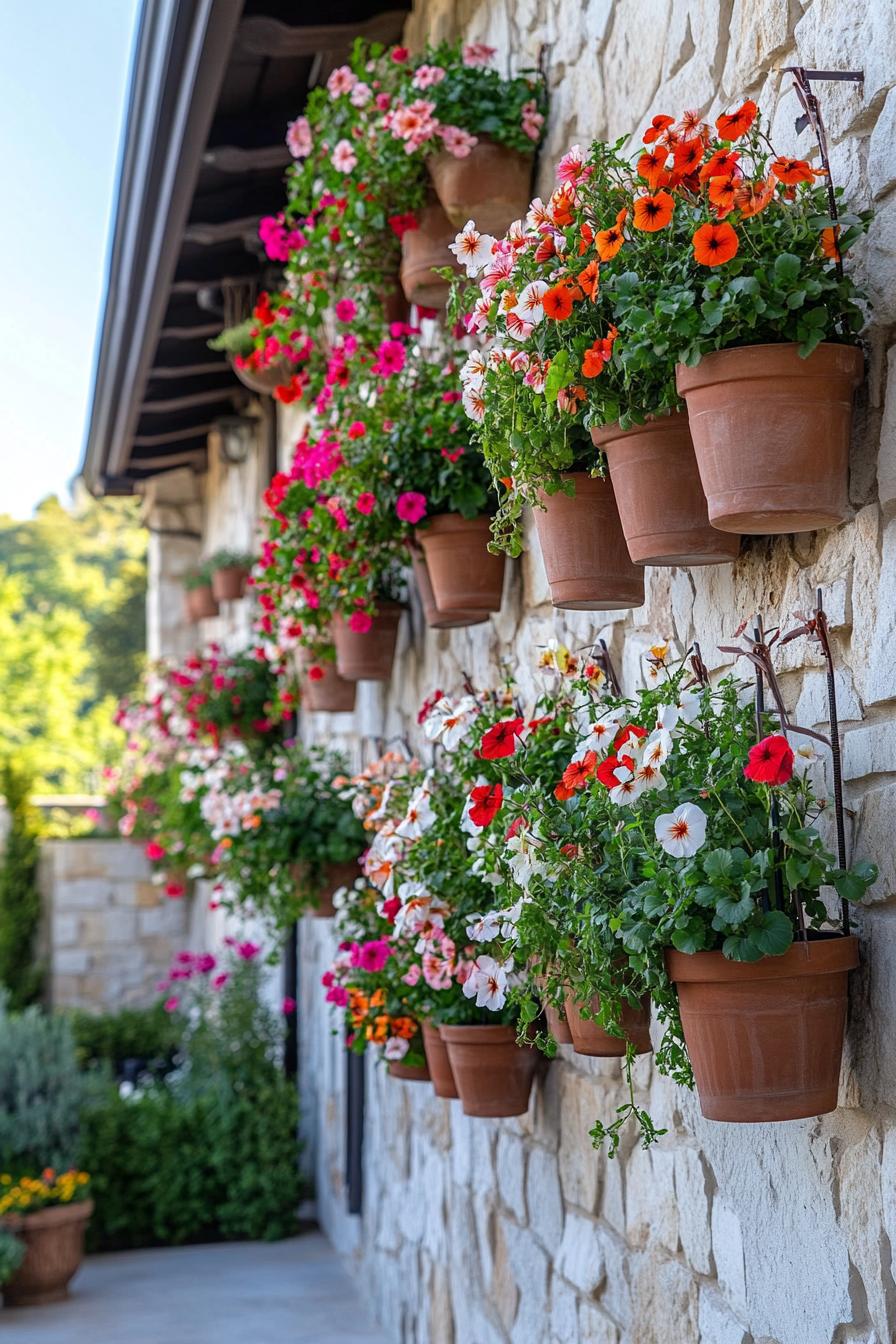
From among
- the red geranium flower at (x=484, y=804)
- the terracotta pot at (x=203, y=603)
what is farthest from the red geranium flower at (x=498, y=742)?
the terracotta pot at (x=203, y=603)

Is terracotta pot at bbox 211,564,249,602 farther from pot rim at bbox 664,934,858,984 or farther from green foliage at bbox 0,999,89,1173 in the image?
pot rim at bbox 664,934,858,984

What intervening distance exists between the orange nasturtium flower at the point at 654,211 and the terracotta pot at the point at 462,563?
3.83 ft

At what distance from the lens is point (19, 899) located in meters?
8.62

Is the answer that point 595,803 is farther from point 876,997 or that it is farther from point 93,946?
point 93,946

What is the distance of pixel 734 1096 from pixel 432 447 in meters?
1.55

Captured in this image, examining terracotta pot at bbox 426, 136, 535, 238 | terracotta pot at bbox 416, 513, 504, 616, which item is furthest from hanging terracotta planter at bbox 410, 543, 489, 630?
terracotta pot at bbox 426, 136, 535, 238

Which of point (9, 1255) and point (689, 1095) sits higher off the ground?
point (689, 1095)

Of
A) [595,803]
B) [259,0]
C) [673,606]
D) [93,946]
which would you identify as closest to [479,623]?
[673,606]

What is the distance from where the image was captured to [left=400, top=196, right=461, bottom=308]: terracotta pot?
281cm

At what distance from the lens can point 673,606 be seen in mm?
2016

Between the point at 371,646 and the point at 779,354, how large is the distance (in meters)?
2.06

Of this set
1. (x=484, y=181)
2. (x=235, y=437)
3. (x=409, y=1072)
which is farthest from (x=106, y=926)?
(x=484, y=181)

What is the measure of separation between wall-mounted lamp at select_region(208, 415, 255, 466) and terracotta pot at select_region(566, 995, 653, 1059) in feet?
16.9

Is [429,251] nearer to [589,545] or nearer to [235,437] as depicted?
[589,545]
